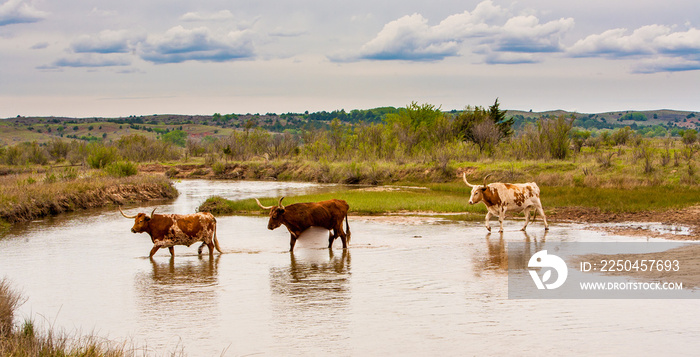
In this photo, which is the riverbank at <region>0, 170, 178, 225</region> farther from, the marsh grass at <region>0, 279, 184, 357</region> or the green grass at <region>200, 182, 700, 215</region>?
the marsh grass at <region>0, 279, 184, 357</region>

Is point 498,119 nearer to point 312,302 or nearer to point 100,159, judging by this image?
point 100,159

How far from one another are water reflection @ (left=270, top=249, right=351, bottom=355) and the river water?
3 cm

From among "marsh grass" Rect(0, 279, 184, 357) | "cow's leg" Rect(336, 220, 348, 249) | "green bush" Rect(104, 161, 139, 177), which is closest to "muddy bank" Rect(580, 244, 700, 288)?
"cow's leg" Rect(336, 220, 348, 249)

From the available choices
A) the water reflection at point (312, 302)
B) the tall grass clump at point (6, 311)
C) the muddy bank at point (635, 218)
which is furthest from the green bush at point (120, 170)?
the tall grass clump at point (6, 311)

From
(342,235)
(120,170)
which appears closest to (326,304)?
(342,235)

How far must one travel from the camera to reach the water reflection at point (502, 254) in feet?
44.4

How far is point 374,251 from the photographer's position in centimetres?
1603

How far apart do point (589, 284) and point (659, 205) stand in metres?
13.2

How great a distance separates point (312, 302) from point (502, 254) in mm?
5980

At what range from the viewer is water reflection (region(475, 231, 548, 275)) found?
44.4 ft

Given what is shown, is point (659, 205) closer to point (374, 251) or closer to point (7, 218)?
point (374, 251)

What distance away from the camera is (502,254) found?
596 inches

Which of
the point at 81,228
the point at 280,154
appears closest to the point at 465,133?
the point at 280,154

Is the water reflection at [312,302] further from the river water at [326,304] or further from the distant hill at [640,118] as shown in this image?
the distant hill at [640,118]
